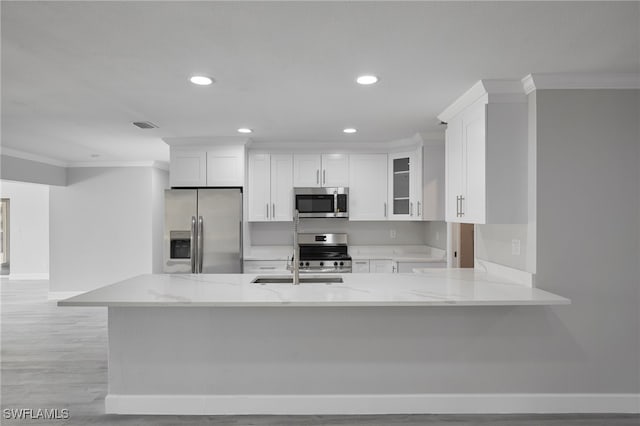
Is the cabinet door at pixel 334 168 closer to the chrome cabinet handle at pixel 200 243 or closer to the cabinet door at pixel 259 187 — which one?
the cabinet door at pixel 259 187

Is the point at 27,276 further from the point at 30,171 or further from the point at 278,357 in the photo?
the point at 278,357

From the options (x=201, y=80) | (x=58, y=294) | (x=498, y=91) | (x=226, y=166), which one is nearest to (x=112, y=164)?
(x=58, y=294)

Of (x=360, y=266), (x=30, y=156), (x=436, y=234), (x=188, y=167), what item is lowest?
(x=360, y=266)

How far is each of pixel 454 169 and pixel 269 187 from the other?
248 centimetres

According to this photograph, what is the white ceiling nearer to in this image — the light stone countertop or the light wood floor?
the light stone countertop

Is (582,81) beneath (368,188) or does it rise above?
above

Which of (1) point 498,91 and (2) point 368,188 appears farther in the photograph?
(2) point 368,188

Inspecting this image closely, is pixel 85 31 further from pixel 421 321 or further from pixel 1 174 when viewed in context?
pixel 1 174

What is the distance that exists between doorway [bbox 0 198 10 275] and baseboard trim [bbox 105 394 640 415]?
29.5 feet

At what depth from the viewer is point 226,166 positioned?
16.1 feet

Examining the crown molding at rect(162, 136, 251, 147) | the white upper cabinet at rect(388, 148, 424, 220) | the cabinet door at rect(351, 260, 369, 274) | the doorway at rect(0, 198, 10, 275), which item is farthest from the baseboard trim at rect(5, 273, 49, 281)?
the white upper cabinet at rect(388, 148, 424, 220)

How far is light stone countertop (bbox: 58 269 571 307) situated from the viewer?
2371 mm

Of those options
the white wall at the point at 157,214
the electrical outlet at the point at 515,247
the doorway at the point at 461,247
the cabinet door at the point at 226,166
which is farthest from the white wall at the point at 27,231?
the electrical outlet at the point at 515,247

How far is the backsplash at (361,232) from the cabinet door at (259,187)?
60cm
